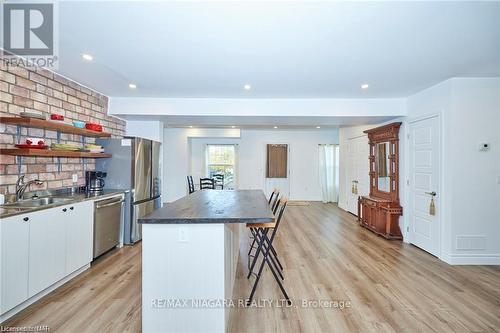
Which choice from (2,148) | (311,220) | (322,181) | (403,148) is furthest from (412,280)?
(322,181)

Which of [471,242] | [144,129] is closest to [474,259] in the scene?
[471,242]

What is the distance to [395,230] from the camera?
4199 millimetres

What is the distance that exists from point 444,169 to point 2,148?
17.6 ft

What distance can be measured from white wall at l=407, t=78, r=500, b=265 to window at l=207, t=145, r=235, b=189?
253 inches

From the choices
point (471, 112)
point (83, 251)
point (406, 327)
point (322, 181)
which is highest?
point (471, 112)

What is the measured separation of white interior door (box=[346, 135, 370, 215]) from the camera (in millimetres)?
5523

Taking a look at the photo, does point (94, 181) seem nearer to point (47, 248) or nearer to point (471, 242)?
point (47, 248)

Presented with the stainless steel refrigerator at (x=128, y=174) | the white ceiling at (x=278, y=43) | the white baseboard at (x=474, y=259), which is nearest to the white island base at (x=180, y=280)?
the white ceiling at (x=278, y=43)

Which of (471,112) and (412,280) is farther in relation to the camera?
(471,112)

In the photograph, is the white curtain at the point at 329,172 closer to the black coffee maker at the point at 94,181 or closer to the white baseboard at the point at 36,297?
the black coffee maker at the point at 94,181

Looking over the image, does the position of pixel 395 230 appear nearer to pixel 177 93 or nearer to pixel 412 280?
pixel 412 280

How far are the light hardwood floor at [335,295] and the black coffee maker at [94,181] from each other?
39.2 inches

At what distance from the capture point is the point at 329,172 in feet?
26.6

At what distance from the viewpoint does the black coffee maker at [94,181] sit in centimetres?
354
